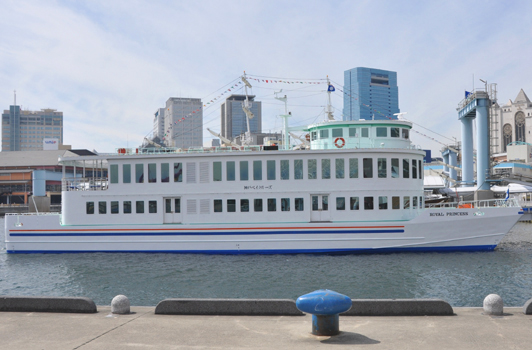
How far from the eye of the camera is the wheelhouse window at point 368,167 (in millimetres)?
23141

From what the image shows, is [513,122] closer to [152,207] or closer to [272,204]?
[272,204]

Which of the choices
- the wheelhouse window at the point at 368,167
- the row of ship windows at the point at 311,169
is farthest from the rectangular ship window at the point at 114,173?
the wheelhouse window at the point at 368,167

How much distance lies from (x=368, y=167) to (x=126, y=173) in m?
13.1

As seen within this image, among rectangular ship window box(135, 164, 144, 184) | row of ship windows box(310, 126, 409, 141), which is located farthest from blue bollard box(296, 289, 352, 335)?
rectangular ship window box(135, 164, 144, 184)

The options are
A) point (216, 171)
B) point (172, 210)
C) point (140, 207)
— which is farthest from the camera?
point (140, 207)

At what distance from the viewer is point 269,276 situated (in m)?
17.8

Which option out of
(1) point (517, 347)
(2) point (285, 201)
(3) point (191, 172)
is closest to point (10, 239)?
(3) point (191, 172)

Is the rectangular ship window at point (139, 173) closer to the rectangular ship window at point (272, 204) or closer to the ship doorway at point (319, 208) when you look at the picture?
the rectangular ship window at point (272, 204)

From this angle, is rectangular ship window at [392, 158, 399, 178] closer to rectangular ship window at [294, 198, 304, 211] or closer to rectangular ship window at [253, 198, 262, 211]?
rectangular ship window at [294, 198, 304, 211]

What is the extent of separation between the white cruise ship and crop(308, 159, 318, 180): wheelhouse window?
0.05m

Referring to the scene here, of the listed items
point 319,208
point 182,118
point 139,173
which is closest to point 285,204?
point 319,208

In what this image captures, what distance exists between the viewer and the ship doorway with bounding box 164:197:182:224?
24.0 meters

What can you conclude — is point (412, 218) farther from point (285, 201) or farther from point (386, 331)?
point (386, 331)

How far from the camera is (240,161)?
23.7 m
